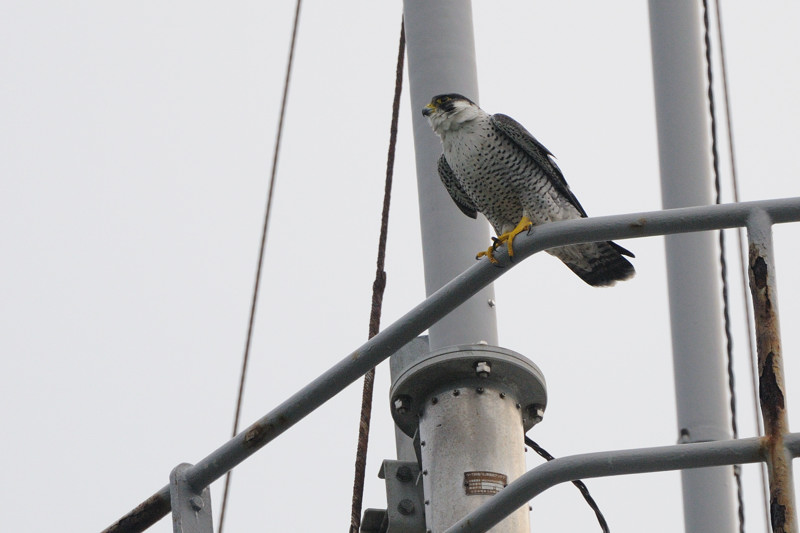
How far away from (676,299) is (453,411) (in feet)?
9.16

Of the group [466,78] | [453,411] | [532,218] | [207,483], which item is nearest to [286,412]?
[207,483]

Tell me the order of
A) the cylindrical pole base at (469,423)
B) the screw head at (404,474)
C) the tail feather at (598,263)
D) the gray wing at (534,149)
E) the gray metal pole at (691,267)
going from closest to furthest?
the cylindrical pole base at (469,423) < the screw head at (404,474) < the tail feather at (598,263) < the gray wing at (534,149) < the gray metal pole at (691,267)

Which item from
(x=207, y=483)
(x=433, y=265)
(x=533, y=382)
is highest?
(x=433, y=265)

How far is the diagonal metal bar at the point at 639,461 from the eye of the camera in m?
2.44

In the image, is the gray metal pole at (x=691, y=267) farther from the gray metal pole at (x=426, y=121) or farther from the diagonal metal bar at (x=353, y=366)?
the diagonal metal bar at (x=353, y=366)

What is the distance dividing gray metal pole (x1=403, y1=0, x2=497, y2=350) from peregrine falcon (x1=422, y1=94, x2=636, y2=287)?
0.98m

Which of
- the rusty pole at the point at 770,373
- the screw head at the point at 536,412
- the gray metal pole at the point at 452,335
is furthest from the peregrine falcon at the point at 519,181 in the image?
the rusty pole at the point at 770,373

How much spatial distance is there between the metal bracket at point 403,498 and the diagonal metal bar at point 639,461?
140 centimetres

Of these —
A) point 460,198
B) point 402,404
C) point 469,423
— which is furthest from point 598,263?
point 469,423

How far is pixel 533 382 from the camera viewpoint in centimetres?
393

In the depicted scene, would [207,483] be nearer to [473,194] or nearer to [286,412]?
[286,412]

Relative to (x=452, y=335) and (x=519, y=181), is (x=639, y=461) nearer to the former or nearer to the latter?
(x=452, y=335)

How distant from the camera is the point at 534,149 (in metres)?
5.96

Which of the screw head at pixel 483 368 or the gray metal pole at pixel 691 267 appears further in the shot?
the gray metal pole at pixel 691 267
